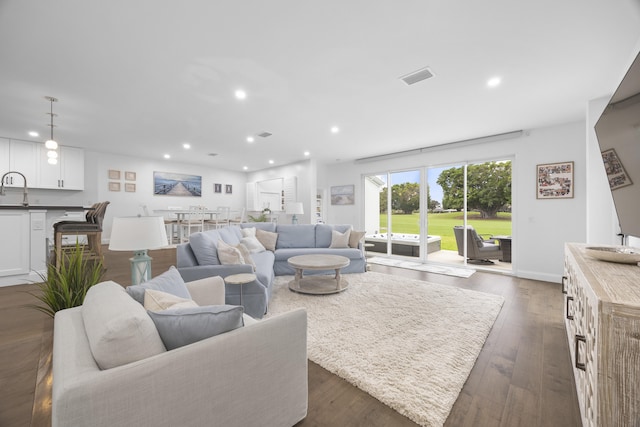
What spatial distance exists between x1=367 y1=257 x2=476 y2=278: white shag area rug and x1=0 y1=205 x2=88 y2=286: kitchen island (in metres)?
5.55

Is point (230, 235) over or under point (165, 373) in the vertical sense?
over

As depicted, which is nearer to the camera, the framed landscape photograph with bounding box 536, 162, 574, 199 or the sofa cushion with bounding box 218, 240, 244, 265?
the sofa cushion with bounding box 218, 240, 244, 265

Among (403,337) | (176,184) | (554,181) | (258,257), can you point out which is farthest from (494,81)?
(176,184)

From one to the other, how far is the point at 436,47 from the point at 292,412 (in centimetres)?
288

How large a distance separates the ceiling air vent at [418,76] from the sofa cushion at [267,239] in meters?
3.25

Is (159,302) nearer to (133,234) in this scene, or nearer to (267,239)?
(133,234)

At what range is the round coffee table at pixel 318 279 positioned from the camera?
3334 millimetres

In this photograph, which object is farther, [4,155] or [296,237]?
[4,155]

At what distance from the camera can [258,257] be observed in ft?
12.6

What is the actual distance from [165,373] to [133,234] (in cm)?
124

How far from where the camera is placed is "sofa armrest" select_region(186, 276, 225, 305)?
1.77m

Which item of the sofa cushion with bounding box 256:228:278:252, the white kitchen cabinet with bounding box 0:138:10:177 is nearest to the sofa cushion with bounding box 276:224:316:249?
the sofa cushion with bounding box 256:228:278:252

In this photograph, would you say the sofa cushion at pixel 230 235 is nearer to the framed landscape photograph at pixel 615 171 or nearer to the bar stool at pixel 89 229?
the bar stool at pixel 89 229

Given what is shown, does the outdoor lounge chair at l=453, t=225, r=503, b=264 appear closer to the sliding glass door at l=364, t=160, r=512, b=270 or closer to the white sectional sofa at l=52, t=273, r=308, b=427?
the sliding glass door at l=364, t=160, r=512, b=270
